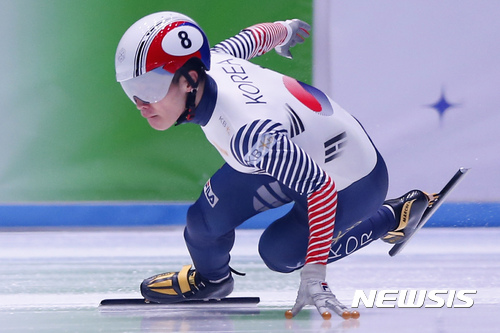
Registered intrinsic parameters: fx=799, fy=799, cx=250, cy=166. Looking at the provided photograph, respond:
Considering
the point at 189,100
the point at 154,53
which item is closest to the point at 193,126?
the point at 189,100

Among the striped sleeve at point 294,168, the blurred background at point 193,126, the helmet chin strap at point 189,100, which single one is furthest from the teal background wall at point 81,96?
the striped sleeve at point 294,168

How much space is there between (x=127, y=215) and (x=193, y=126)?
676 millimetres

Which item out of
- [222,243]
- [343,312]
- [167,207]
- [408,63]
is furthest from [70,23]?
[343,312]

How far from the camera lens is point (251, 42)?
3156 mm

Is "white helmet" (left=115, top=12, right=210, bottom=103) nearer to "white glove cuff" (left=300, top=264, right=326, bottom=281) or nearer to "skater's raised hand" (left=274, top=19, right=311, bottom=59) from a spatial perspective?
"white glove cuff" (left=300, top=264, right=326, bottom=281)

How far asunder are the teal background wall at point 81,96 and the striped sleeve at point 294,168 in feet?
7.72

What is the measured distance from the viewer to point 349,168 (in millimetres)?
2908

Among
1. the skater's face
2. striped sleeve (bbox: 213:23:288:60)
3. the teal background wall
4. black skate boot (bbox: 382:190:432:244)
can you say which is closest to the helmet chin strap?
the skater's face

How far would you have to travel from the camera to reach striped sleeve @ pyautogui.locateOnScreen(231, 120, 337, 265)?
249 cm

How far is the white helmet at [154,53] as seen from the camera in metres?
2.52

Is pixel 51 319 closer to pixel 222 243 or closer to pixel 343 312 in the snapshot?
pixel 222 243

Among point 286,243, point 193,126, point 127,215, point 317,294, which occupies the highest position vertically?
point 317,294

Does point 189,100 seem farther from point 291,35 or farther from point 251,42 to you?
point 291,35

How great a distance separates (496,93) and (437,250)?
119cm
